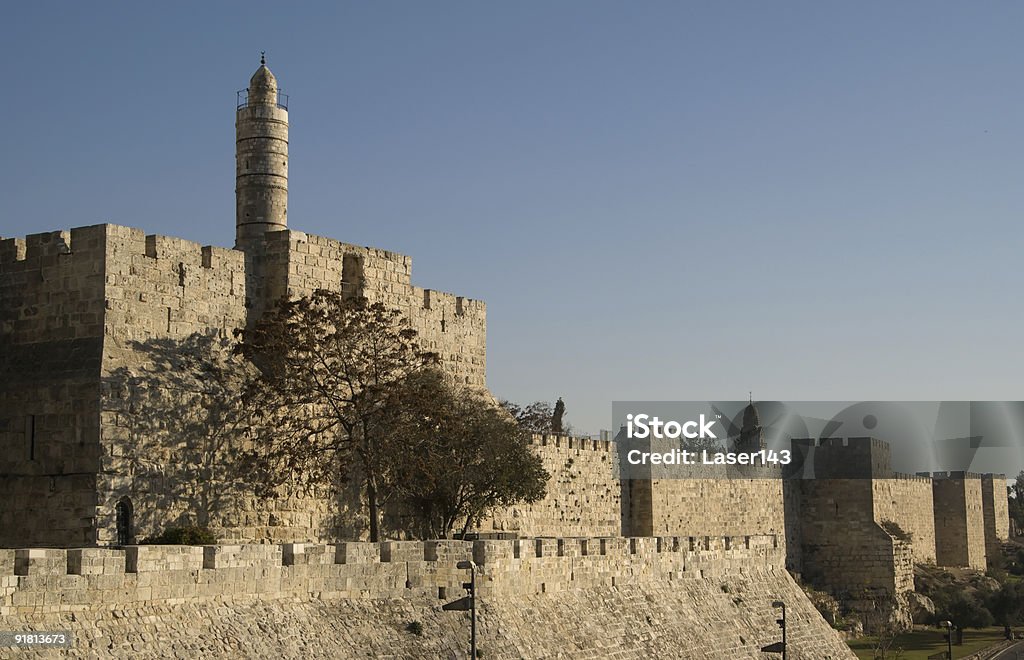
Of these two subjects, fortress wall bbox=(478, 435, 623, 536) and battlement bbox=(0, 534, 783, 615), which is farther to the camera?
fortress wall bbox=(478, 435, 623, 536)

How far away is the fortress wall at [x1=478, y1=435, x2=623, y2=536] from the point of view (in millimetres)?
28266

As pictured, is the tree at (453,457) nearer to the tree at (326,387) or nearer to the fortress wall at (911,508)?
the tree at (326,387)

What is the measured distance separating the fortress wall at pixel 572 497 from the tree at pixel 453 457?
1055 millimetres

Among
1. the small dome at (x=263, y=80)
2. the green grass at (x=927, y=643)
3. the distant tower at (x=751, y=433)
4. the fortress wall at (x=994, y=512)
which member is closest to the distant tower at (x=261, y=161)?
the small dome at (x=263, y=80)

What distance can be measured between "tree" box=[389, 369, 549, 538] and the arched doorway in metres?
4.76

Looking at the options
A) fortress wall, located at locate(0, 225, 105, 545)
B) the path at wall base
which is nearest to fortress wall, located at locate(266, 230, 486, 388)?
fortress wall, located at locate(0, 225, 105, 545)

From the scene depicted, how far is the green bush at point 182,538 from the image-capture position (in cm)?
1911

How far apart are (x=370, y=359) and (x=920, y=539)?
119ft

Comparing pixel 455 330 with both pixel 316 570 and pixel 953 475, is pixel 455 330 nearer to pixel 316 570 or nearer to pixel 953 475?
pixel 316 570

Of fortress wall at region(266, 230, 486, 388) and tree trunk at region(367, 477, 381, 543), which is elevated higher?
fortress wall at region(266, 230, 486, 388)

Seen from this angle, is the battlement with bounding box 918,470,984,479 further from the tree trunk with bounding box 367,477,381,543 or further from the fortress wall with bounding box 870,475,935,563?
the tree trunk with bounding box 367,477,381,543

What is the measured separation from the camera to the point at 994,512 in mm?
66375

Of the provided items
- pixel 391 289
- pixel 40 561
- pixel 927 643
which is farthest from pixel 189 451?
pixel 927 643

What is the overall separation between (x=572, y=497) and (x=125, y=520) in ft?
41.9
